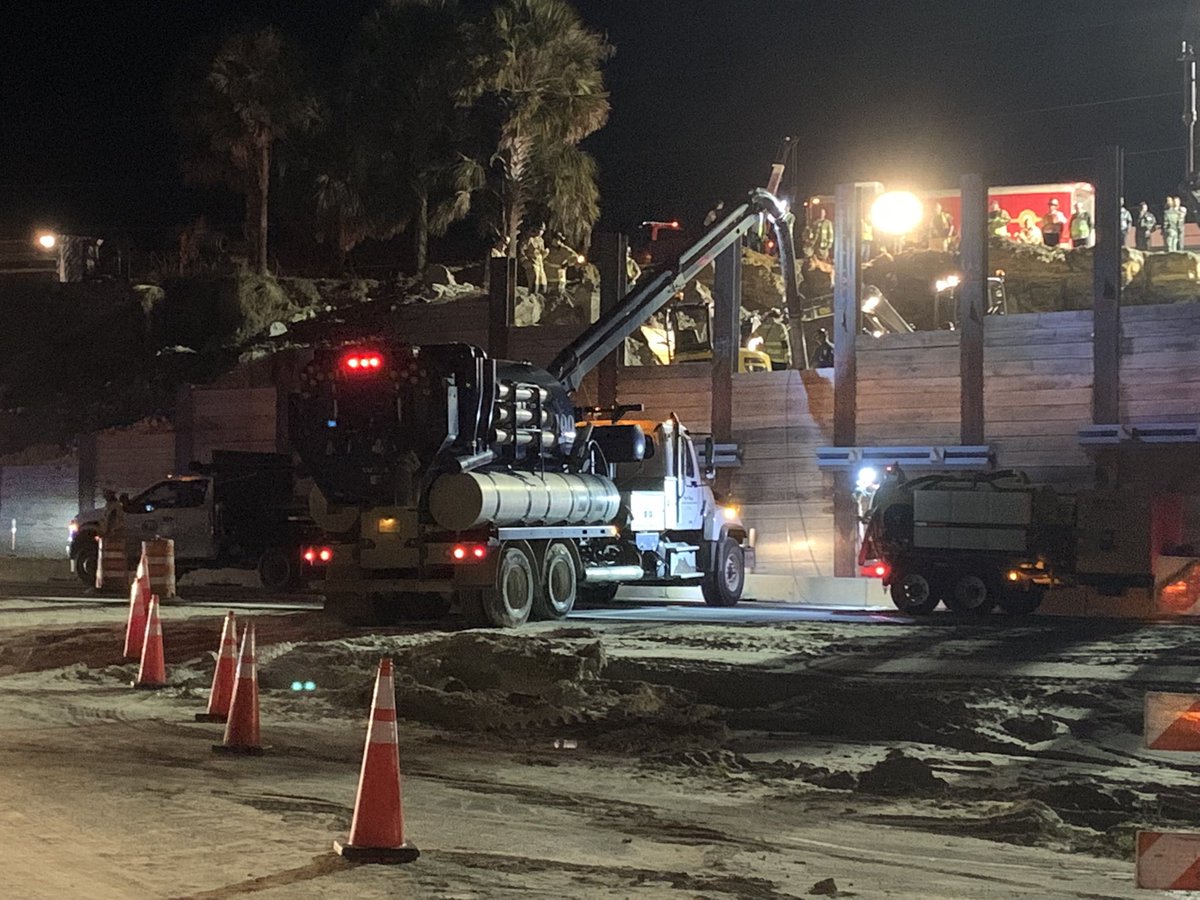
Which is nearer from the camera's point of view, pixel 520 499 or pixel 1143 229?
pixel 520 499

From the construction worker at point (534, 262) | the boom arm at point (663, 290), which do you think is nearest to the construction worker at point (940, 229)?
the construction worker at point (534, 262)

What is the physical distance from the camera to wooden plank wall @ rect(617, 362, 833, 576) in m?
29.0

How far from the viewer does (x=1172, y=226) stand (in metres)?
44.5

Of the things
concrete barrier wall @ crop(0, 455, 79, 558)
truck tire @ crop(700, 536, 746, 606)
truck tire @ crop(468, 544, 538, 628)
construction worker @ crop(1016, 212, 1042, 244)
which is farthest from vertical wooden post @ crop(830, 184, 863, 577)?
concrete barrier wall @ crop(0, 455, 79, 558)

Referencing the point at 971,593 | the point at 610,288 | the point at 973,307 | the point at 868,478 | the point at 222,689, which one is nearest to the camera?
the point at 222,689

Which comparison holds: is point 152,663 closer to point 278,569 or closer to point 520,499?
point 520,499

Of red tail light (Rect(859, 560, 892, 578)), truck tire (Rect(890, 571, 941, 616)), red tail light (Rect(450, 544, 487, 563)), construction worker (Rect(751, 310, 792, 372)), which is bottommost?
truck tire (Rect(890, 571, 941, 616))

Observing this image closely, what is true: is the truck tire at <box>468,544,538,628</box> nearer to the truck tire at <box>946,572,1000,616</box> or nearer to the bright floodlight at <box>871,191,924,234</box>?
the truck tire at <box>946,572,1000,616</box>

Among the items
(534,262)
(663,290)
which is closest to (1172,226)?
(534,262)

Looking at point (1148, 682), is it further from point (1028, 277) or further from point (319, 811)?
point (1028, 277)

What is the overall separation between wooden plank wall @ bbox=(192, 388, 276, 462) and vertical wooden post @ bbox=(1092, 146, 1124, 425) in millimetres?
18560

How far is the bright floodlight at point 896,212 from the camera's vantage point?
4391 centimetres

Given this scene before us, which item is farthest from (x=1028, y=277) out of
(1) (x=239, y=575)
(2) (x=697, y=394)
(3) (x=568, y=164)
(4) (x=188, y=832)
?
(4) (x=188, y=832)

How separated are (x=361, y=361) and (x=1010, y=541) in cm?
992
